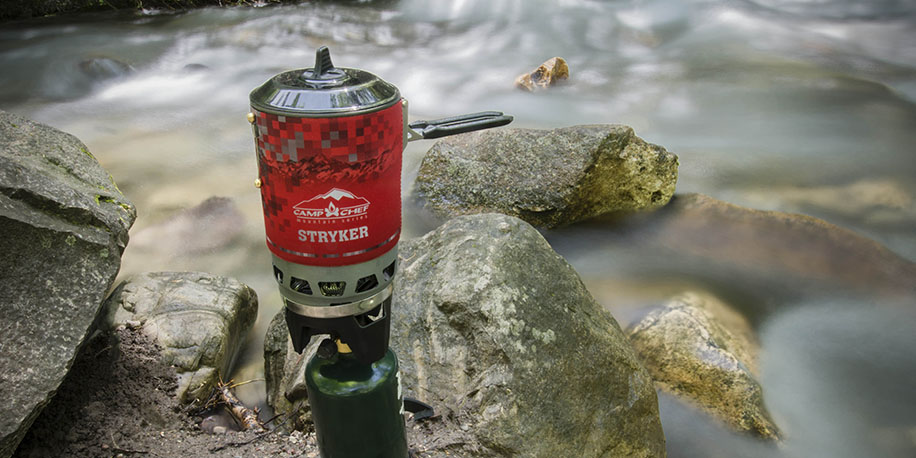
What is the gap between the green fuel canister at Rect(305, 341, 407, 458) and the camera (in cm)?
184

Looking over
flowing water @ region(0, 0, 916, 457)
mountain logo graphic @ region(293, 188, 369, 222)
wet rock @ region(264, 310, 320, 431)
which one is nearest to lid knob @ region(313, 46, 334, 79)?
mountain logo graphic @ region(293, 188, 369, 222)

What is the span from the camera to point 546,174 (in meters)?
4.00

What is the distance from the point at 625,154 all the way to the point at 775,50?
407cm

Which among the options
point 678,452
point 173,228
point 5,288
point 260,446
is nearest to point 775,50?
point 678,452

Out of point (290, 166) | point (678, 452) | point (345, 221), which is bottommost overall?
point (678, 452)

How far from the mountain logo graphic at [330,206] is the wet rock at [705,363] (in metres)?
2.16

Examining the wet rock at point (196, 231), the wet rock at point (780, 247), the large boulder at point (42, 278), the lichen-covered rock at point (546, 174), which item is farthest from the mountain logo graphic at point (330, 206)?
the wet rock at point (780, 247)

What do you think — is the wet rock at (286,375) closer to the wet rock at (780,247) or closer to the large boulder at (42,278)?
the large boulder at (42,278)

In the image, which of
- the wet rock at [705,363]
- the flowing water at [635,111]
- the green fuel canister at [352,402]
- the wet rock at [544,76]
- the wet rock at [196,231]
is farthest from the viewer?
the wet rock at [544,76]

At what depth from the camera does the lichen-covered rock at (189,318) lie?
2796mm

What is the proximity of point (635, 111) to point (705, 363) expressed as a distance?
353 cm

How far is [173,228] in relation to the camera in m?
4.31

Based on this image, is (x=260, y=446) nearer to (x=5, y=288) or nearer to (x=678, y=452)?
(x=5, y=288)

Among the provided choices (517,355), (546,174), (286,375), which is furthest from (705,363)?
(286,375)
